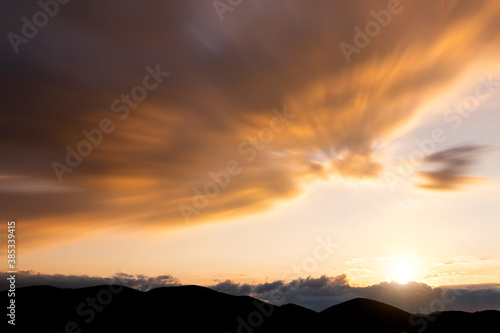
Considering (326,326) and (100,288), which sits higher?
(100,288)

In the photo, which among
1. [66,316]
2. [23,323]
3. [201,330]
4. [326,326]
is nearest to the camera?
[23,323]

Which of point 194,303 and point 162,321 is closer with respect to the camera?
point 162,321

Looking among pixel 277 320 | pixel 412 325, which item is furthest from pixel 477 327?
pixel 277 320

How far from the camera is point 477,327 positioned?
170125 millimetres

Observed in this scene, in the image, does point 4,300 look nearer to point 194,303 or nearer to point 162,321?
point 162,321

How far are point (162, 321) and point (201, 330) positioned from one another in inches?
706

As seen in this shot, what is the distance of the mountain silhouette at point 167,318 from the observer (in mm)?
162000

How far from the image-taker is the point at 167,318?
586 feet

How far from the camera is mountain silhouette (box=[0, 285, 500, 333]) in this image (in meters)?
162

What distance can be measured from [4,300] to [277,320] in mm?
120919

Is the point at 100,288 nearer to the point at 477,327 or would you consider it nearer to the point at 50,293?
the point at 50,293

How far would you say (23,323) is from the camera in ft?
500

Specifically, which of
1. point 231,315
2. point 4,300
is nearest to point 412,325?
point 231,315

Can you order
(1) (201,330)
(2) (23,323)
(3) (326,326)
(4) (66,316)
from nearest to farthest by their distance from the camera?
(2) (23,323) < (4) (66,316) < (1) (201,330) < (3) (326,326)
